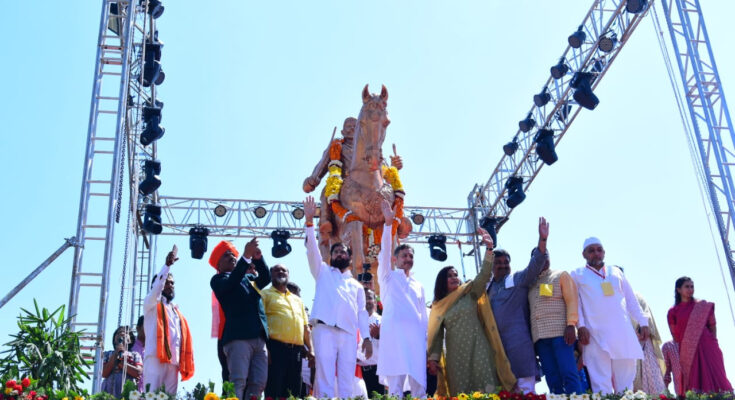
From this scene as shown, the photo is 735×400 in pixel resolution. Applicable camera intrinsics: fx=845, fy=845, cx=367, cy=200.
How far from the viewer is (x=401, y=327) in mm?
6859

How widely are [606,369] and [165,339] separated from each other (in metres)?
3.57

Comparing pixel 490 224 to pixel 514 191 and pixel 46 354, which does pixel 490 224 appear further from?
pixel 46 354

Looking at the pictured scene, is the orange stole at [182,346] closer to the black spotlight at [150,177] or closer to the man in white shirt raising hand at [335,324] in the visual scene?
the man in white shirt raising hand at [335,324]

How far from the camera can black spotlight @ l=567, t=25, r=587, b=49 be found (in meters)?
14.6

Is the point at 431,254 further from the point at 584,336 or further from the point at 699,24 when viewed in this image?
the point at 584,336

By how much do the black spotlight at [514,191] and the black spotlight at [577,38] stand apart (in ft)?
11.0

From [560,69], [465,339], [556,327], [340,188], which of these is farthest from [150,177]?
[556,327]

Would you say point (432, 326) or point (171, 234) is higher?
point (171, 234)

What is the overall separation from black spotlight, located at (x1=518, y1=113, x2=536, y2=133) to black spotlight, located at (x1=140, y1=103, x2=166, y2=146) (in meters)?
6.84

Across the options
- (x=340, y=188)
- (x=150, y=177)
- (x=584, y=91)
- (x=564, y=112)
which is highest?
(x=564, y=112)

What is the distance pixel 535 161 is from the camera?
54.7 feet

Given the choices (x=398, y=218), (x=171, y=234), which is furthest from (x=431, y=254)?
(x=398, y=218)

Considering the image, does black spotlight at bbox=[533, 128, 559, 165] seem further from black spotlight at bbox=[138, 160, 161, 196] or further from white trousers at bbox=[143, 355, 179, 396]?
white trousers at bbox=[143, 355, 179, 396]

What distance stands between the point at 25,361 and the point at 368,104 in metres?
5.38
